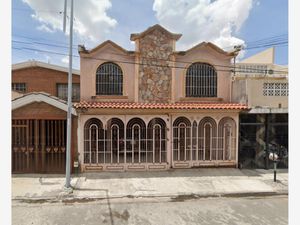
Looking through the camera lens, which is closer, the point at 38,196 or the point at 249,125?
the point at 38,196

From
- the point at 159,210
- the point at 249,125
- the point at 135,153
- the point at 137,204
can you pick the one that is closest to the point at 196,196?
the point at 159,210

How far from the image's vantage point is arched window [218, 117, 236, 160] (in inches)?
379

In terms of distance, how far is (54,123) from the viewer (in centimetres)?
867

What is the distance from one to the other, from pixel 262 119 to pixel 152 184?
19.3ft

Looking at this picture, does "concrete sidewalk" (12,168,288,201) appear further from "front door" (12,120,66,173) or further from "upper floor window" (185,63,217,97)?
"upper floor window" (185,63,217,97)

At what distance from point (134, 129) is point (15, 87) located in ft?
40.2

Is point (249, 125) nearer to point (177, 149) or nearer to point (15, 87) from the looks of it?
point (177, 149)

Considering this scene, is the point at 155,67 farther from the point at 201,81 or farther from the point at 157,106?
the point at 201,81

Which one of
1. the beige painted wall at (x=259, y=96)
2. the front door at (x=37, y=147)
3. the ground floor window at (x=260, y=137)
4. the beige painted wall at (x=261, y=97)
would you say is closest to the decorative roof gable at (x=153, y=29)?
the beige painted wall at (x=259, y=96)

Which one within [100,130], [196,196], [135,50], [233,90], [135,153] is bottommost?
[196,196]

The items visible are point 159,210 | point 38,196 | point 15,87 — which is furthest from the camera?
point 15,87

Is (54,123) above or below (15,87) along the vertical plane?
below

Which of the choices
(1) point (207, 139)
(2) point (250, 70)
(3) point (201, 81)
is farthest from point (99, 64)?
(2) point (250, 70)

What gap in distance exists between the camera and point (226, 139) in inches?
393
